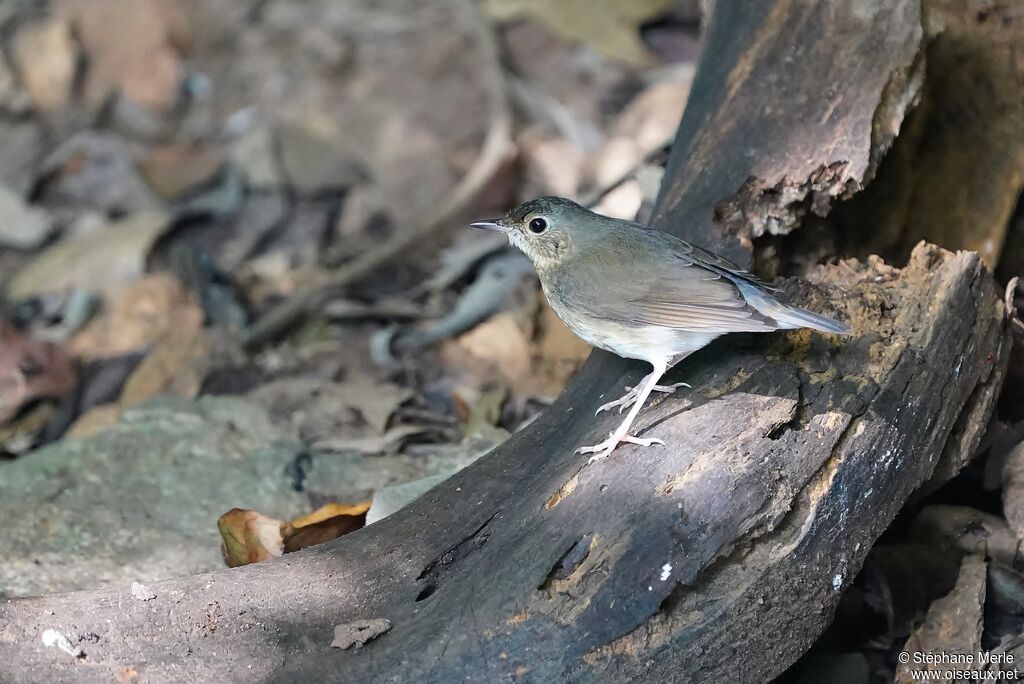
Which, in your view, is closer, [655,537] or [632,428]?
[655,537]

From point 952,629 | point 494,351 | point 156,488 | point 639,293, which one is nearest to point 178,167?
point 494,351

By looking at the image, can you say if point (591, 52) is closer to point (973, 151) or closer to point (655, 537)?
point (973, 151)

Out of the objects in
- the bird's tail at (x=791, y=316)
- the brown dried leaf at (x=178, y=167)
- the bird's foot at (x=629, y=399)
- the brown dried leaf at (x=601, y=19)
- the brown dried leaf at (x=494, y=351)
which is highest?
the brown dried leaf at (x=601, y=19)

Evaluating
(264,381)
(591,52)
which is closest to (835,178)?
(264,381)

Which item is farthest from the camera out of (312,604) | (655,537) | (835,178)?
(835,178)

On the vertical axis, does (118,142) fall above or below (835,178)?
below

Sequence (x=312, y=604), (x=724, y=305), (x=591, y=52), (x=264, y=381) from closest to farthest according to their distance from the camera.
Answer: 1. (x=312, y=604)
2. (x=724, y=305)
3. (x=264, y=381)
4. (x=591, y=52)

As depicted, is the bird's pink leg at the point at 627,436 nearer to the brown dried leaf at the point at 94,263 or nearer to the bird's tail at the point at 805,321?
the bird's tail at the point at 805,321

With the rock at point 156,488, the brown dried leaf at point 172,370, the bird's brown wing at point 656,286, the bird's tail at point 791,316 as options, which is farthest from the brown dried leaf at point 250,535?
the bird's tail at point 791,316
